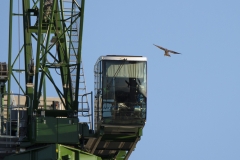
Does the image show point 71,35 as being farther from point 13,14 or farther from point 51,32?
point 13,14

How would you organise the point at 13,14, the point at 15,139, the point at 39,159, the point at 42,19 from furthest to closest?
the point at 13,14 < the point at 42,19 < the point at 15,139 < the point at 39,159

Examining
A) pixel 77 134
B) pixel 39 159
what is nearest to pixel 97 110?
pixel 77 134

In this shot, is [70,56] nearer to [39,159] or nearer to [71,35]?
[71,35]

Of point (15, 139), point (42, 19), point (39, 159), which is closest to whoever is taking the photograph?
point (39, 159)

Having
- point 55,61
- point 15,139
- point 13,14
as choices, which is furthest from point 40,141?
point 13,14

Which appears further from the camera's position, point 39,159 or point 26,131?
point 26,131

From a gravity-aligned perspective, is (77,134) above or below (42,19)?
below
